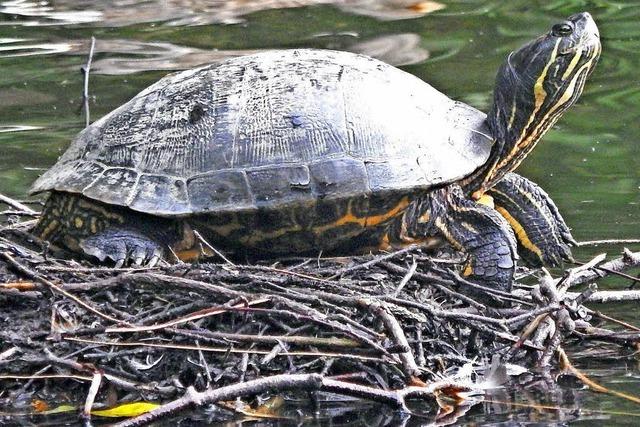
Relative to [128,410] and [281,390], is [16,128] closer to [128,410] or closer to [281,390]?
[128,410]

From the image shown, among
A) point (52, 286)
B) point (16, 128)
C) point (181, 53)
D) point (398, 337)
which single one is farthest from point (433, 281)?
point (181, 53)

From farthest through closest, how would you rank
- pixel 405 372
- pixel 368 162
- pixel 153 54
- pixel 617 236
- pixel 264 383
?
pixel 153 54 → pixel 617 236 → pixel 368 162 → pixel 405 372 → pixel 264 383

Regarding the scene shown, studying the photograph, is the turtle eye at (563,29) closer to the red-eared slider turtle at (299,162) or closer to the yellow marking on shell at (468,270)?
the red-eared slider turtle at (299,162)

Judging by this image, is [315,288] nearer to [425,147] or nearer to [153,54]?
[425,147]

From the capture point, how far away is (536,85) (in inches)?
296

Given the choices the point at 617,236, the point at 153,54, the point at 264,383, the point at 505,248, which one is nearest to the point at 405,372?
the point at 264,383

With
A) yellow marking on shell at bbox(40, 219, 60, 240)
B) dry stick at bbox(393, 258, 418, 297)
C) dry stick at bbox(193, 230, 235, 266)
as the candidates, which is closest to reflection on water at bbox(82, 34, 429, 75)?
yellow marking on shell at bbox(40, 219, 60, 240)

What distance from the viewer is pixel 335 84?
724 centimetres

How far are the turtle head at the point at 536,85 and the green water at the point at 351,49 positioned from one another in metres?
1.59

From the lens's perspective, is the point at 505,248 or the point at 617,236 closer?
the point at 505,248

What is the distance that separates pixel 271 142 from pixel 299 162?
196mm

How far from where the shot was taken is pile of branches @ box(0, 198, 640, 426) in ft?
19.6

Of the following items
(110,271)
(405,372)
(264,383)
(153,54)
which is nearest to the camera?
(264,383)

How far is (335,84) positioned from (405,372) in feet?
6.38
